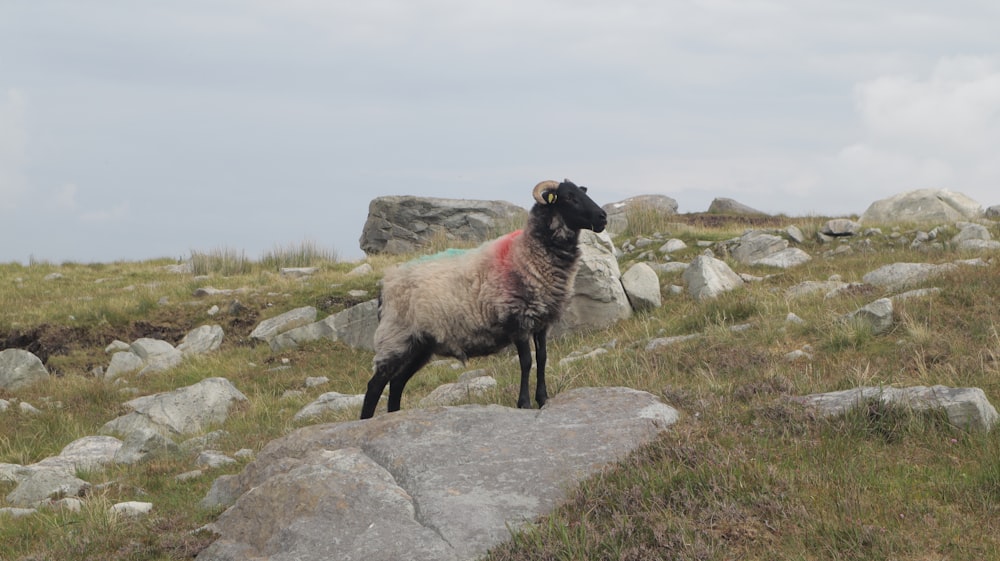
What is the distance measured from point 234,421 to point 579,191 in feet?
20.6

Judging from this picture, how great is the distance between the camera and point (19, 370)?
Answer: 51.0 ft

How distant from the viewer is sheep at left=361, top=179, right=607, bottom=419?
8086 mm

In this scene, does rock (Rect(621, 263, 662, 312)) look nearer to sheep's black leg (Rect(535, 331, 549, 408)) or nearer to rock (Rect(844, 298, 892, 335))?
rock (Rect(844, 298, 892, 335))

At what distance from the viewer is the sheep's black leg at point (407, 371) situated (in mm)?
8388

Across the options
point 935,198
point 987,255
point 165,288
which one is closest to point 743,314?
point 987,255

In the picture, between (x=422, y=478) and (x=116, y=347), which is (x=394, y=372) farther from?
(x=116, y=347)

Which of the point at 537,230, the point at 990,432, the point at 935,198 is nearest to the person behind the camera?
the point at 990,432

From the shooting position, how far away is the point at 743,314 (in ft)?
42.9

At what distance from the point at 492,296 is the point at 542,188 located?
1.20 m

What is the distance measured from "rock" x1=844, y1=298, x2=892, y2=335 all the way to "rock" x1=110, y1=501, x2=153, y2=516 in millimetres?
8162

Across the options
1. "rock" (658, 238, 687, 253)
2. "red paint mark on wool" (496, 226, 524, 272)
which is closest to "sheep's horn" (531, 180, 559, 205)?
"red paint mark on wool" (496, 226, 524, 272)

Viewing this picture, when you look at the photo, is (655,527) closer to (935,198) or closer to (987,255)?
(987,255)

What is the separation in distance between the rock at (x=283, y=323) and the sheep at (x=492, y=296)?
869cm

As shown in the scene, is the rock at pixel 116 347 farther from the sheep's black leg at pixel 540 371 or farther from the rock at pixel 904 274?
the rock at pixel 904 274
